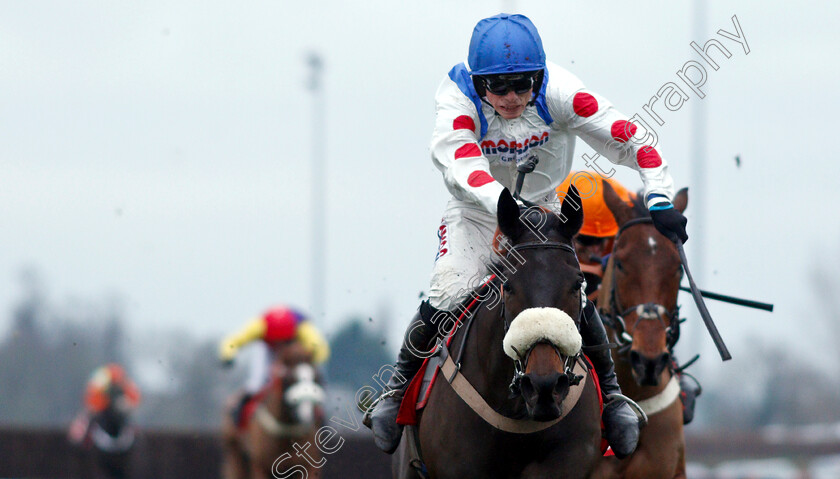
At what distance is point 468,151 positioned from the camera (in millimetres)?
5480

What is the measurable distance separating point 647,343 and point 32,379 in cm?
3352

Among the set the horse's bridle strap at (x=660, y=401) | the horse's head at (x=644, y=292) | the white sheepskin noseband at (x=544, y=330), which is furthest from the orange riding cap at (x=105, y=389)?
the white sheepskin noseband at (x=544, y=330)

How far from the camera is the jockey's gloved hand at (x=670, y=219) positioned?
219 inches

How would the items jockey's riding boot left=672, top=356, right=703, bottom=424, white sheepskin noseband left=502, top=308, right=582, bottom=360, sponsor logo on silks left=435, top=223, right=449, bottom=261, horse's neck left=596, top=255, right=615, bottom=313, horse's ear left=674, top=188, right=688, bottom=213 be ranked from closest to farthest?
white sheepskin noseband left=502, top=308, right=582, bottom=360 → sponsor logo on silks left=435, top=223, right=449, bottom=261 → horse's neck left=596, top=255, right=615, bottom=313 → horse's ear left=674, top=188, right=688, bottom=213 → jockey's riding boot left=672, top=356, right=703, bottom=424

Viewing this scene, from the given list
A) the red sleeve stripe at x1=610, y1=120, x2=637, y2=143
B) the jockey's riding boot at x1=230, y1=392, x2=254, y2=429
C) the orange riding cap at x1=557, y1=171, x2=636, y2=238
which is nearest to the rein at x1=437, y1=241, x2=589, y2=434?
the red sleeve stripe at x1=610, y1=120, x2=637, y2=143

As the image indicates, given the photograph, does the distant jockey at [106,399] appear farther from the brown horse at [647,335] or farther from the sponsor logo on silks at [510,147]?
the sponsor logo on silks at [510,147]

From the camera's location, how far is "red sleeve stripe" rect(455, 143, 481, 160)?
17.9 ft

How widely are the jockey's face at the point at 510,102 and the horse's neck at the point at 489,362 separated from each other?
38.5 inches

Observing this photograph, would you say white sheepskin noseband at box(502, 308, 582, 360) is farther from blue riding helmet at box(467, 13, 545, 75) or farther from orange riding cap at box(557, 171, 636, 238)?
orange riding cap at box(557, 171, 636, 238)

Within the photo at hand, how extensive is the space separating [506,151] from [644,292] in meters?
1.65

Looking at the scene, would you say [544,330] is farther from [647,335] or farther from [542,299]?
[647,335]

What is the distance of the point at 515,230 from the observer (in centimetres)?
504

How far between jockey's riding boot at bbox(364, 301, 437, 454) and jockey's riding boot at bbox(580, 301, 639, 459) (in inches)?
31.5

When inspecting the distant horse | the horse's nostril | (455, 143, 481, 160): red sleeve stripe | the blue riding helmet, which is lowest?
the distant horse
